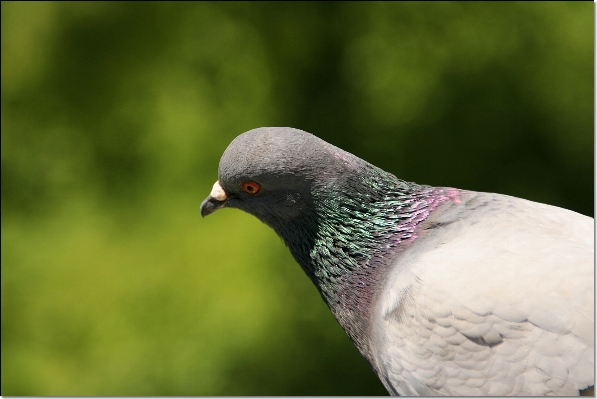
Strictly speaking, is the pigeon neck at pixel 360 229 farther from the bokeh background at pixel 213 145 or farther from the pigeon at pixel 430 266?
the bokeh background at pixel 213 145

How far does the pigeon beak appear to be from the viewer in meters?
1.88

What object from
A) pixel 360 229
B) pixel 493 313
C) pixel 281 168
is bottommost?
pixel 493 313

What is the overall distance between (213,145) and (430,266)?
235 cm

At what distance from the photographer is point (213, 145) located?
3.72 m

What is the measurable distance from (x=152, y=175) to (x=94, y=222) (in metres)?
0.48

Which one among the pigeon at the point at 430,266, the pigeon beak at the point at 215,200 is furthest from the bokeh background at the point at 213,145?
the pigeon at the point at 430,266

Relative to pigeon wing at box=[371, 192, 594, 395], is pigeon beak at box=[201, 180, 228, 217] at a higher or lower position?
higher

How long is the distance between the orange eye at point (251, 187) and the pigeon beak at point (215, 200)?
0.10 metres

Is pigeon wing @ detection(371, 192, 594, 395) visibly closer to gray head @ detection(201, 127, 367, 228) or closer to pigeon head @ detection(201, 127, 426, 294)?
pigeon head @ detection(201, 127, 426, 294)

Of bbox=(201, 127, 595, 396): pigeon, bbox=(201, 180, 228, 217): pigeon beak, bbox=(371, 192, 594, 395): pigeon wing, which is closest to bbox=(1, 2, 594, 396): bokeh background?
bbox=(201, 180, 228, 217): pigeon beak

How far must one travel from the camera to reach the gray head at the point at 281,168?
1.68 m

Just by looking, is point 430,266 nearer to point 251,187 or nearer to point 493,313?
point 493,313

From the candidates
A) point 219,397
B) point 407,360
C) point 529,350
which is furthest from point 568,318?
point 219,397

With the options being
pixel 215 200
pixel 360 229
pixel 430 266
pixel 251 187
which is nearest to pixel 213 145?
pixel 215 200
